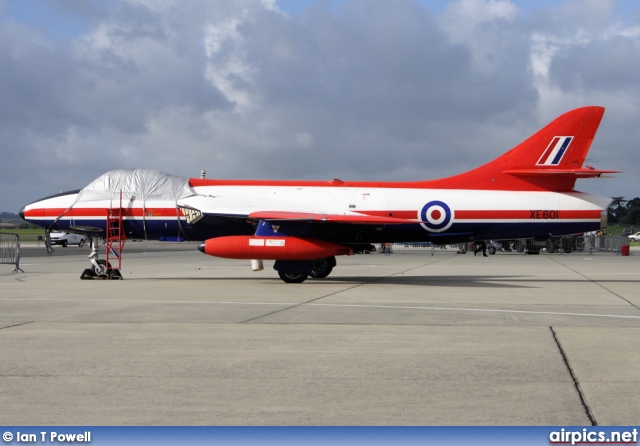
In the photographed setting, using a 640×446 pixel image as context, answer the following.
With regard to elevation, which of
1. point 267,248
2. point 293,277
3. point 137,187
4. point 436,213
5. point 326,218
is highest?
point 137,187

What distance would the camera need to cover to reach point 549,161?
20.7 m

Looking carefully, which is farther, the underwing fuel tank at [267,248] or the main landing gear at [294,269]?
the main landing gear at [294,269]

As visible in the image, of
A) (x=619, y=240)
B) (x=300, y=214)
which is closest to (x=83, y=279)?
(x=300, y=214)

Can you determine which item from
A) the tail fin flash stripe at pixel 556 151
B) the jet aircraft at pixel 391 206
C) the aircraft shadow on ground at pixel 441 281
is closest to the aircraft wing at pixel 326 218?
the jet aircraft at pixel 391 206

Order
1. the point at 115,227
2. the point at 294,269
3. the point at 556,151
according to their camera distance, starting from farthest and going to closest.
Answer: the point at 115,227
the point at 556,151
the point at 294,269

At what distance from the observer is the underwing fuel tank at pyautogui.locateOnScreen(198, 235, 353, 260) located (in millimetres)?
19125

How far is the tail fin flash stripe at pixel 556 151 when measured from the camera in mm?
20516

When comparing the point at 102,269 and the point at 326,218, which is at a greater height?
the point at 326,218

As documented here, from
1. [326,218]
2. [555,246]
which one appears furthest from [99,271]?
[555,246]

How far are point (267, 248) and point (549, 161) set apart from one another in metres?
8.20

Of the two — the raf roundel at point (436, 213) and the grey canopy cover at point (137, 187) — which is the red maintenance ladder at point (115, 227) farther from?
the raf roundel at point (436, 213)

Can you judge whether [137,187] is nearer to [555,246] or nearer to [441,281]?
[441,281]

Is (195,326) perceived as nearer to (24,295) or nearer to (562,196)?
(24,295)

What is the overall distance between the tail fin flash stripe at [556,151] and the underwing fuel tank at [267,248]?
21.9 feet
